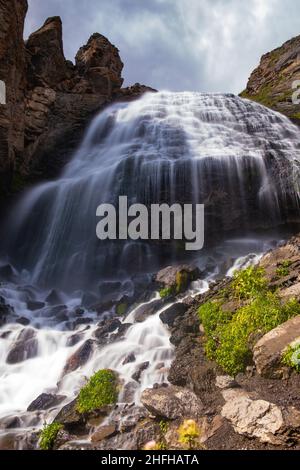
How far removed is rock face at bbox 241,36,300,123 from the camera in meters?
35.3

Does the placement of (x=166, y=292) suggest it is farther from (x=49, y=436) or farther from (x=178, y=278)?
(x=49, y=436)

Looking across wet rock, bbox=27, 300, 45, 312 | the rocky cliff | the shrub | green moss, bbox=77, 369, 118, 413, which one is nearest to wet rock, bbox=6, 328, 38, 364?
wet rock, bbox=27, 300, 45, 312

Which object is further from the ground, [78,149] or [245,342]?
[78,149]

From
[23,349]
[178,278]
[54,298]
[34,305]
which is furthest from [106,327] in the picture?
[54,298]

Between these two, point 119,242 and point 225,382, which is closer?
point 225,382

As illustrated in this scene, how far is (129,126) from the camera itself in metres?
27.8

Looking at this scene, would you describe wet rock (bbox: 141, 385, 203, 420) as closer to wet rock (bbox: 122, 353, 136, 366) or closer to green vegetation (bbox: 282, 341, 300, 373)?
green vegetation (bbox: 282, 341, 300, 373)

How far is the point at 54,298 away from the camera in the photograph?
1477cm

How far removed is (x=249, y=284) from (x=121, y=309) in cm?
498

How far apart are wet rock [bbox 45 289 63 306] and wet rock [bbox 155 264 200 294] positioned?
4.41 meters

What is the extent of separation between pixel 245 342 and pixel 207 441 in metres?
2.34
